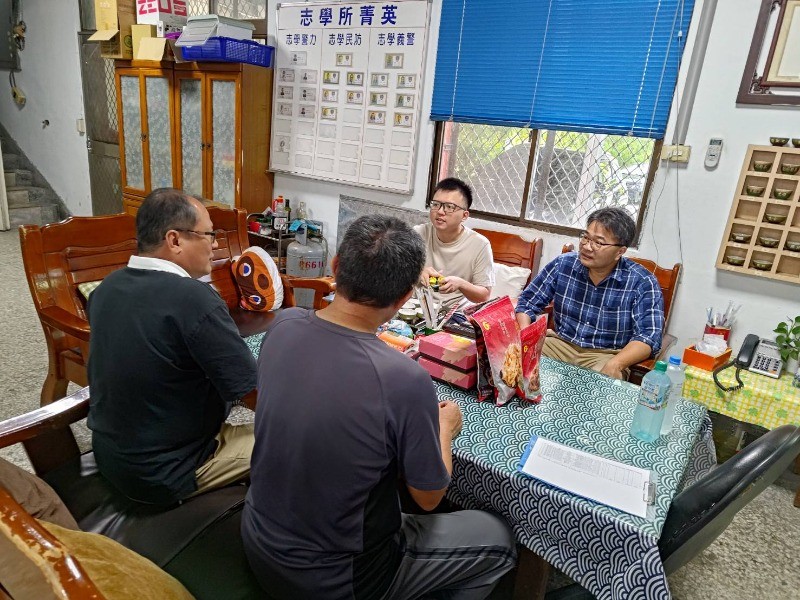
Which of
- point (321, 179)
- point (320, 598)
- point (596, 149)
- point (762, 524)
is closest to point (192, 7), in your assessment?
point (321, 179)

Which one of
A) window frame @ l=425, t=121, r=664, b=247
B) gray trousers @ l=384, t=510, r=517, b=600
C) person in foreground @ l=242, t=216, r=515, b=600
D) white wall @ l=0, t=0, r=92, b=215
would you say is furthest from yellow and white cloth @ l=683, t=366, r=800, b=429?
white wall @ l=0, t=0, r=92, b=215

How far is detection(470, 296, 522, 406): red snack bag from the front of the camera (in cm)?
137

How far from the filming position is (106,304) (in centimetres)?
118

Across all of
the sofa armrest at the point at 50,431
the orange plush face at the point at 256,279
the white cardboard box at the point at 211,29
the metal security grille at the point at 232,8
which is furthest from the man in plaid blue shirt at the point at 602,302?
the metal security grille at the point at 232,8

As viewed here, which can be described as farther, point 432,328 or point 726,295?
point 726,295

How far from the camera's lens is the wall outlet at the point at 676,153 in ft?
8.57

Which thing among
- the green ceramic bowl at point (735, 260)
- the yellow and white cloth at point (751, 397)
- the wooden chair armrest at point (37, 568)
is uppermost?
the wooden chair armrest at point (37, 568)

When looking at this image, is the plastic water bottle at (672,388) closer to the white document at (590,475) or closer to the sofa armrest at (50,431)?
the white document at (590,475)

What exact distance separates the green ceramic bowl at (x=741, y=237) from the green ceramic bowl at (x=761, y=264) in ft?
0.34

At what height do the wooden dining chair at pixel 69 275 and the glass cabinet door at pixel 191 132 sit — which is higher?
the glass cabinet door at pixel 191 132

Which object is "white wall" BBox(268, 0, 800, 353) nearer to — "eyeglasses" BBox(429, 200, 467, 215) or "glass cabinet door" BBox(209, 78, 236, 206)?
"eyeglasses" BBox(429, 200, 467, 215)

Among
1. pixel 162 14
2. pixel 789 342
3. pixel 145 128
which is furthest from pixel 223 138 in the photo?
pixel 789 342

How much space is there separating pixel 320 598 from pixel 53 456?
90cm

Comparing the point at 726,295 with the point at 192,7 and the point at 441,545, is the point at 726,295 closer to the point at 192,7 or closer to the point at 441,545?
the point at 441,545
